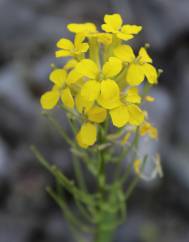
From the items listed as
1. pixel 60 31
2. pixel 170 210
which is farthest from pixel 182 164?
pixel 60 31

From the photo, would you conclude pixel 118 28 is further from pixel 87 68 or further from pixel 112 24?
pixel 87 68

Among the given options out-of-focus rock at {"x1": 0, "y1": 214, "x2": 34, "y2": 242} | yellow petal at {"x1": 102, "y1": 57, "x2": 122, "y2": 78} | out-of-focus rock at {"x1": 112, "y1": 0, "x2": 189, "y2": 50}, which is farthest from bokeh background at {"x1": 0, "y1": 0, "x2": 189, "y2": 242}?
yellow petal at {"x1": 102, "y1": 57, "x2": 122, "y2": 78}

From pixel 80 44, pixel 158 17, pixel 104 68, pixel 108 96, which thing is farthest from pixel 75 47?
pixel 158 17

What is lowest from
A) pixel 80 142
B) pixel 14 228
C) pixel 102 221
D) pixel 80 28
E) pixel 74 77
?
pixel 14 228

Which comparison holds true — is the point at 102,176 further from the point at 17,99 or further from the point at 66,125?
the point at 17,99

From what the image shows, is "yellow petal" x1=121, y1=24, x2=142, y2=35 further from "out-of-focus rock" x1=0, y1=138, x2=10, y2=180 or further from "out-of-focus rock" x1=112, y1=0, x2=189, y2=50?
"out-of-focus rock" x1=112, y1=0, x2=189, y2=50

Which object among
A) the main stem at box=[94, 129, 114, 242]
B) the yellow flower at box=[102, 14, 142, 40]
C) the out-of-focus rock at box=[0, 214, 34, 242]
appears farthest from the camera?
the out-of-focus rock at box=[0, 214, 34, 242]
